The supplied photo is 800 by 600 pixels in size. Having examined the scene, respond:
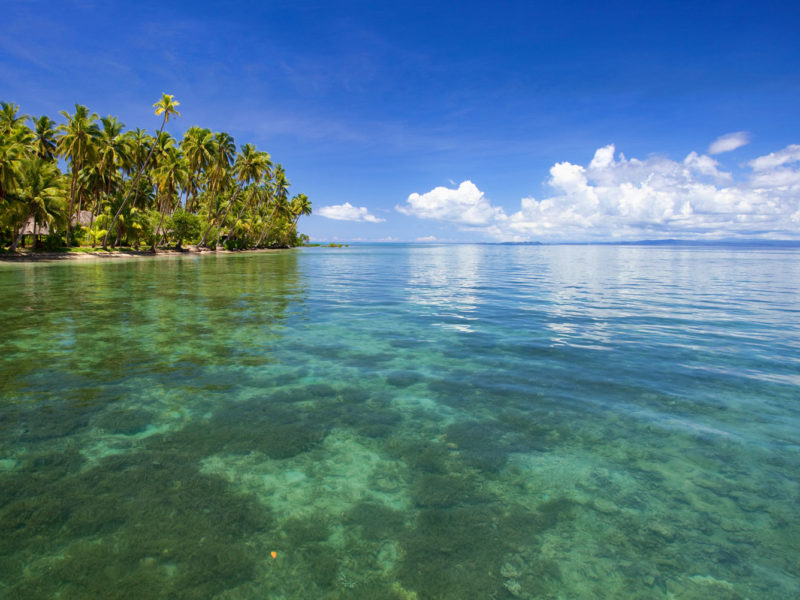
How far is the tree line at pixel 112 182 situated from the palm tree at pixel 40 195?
8 centimetres

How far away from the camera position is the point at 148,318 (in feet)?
45.2

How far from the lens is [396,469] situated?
4.67 m

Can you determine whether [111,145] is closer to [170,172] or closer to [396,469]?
[170,172]

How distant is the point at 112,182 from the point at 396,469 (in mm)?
79984

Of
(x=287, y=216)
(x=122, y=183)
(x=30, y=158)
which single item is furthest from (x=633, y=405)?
(x=287, y=216)

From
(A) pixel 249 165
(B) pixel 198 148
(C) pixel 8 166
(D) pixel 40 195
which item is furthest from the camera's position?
(A) pixel 249 165

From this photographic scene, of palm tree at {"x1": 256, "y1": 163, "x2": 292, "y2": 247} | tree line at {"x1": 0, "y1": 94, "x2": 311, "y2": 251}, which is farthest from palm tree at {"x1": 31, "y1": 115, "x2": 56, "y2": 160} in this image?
palm tree at {"x1": 256, "y1": 163, "x2": 292, "y2": 247}

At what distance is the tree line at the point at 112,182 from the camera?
43812 mm

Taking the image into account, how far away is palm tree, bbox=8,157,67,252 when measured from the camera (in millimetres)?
42750

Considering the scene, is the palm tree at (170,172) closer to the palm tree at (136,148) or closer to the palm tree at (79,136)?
the palm tree at (136,148)

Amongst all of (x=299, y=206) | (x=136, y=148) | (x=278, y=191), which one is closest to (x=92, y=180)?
(x=136, y=148)

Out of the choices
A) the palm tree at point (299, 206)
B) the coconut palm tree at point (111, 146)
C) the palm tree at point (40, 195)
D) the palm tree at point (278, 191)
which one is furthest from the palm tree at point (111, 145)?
the palm tree at point (299, 206)

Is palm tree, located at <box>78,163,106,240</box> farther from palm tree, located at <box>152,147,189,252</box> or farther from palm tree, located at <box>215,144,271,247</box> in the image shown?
palm tree, located at <box>215,144,271,247</box>

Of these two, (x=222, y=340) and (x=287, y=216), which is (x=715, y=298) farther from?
(x=287, y=216)
